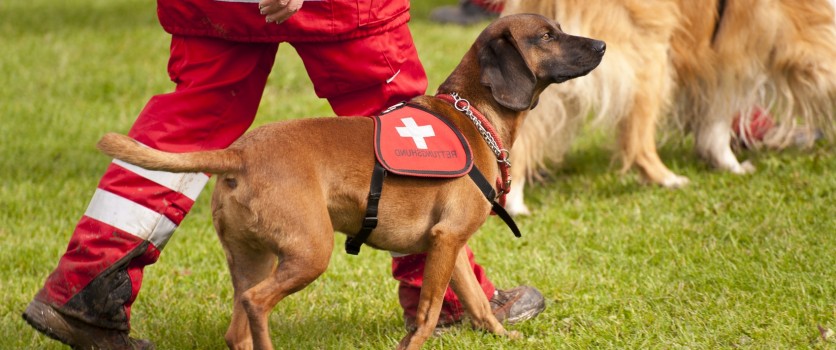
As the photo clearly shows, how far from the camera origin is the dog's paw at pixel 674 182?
5730mm

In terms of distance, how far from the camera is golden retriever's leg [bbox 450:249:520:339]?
3.65m

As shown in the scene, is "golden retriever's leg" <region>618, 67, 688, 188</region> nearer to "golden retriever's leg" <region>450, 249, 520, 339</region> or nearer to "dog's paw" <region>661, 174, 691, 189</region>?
"dog's paw" <region>661, 174, 691, 189</region>

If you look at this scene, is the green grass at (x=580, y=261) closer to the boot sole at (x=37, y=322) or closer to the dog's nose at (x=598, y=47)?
the boot sole at (x=37, y=322)

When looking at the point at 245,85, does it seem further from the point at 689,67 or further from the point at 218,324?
the point at 689,67

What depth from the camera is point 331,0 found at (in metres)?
3.30

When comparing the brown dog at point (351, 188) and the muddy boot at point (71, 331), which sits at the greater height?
the brown dog at point (351, 188)

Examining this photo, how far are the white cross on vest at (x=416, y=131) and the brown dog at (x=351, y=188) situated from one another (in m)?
0.11

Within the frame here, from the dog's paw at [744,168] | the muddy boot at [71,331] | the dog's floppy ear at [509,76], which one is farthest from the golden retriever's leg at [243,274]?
the dog's paw at [744,168]

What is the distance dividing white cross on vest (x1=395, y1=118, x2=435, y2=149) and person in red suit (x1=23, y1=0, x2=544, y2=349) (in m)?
0.29

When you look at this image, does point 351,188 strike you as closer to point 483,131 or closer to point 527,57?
point 483,131

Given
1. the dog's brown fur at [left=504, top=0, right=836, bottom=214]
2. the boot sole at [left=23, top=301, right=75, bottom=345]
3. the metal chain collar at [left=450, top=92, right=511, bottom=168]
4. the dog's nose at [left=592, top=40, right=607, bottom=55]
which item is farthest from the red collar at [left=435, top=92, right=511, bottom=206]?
the dog's brown fur at [left=504, top=0, right=836, bottom=214]

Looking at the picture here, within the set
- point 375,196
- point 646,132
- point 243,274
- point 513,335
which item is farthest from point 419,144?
point 646,132

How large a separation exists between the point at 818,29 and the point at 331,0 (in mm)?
3541

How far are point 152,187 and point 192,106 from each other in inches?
12.3
